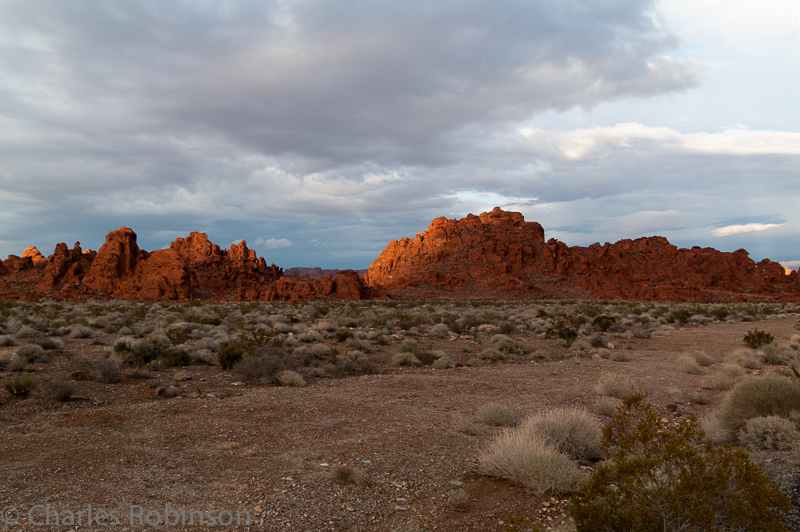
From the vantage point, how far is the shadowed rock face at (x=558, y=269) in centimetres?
7881

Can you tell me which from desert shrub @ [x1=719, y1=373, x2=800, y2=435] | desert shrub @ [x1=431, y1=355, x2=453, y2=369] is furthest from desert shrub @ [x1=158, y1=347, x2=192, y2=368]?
desert shrub @ [x1=719, y1=373, x2=800, y2=435]

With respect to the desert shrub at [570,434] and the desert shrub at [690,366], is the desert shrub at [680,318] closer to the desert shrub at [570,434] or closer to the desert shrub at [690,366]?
the desert shrub at [690,366]

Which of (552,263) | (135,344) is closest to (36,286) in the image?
(135,344)

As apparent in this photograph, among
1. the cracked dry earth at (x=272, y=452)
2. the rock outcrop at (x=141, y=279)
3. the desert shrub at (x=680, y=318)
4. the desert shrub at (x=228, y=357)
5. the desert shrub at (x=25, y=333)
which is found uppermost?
the rock outcrop at (x=141, y=279)

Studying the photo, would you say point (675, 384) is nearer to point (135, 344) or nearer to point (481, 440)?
point (481, 440)

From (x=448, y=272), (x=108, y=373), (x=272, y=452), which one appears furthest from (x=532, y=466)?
(x=448, y=272)

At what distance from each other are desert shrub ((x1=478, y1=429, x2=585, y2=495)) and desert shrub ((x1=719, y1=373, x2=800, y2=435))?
3.28 m

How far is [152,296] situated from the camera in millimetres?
60562

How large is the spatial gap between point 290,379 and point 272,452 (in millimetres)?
4575

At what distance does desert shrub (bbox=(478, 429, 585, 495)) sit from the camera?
15.0 feet

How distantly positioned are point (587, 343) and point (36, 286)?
7740 centimetres

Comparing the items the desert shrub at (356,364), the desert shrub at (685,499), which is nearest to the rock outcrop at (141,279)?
the desert shrub at (356,364)

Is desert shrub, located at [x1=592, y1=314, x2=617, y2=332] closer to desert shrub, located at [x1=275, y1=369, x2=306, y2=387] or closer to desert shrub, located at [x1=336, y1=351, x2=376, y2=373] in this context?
desert shrub, located at [x1=336, y1=351, x2=376, y2=373]

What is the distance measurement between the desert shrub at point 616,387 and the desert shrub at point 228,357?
964 centimetres
